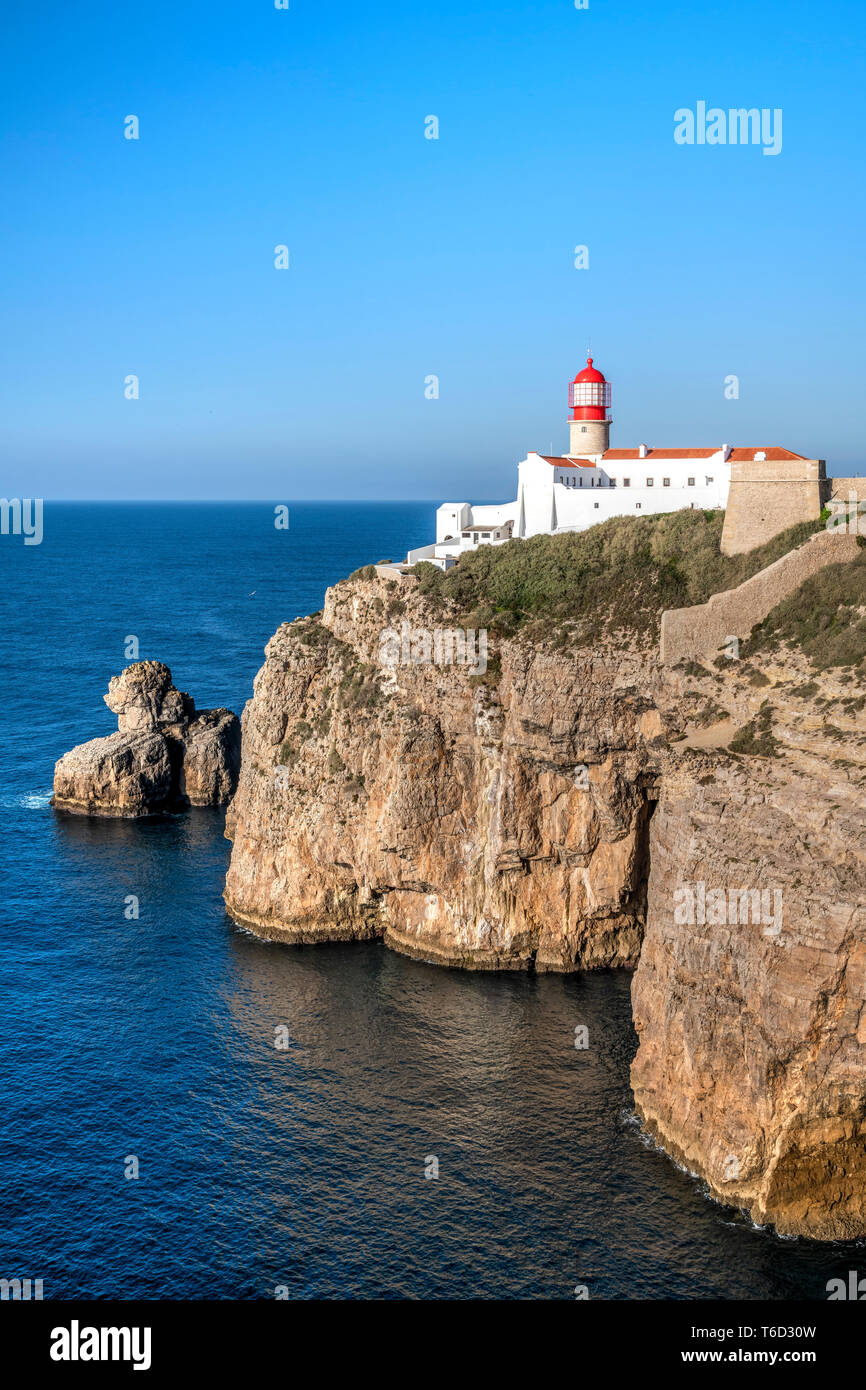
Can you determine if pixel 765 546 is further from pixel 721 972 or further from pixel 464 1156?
pixel 464 1156

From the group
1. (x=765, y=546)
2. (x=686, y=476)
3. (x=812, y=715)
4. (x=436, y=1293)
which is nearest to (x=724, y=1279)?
(x=436, y=1293)

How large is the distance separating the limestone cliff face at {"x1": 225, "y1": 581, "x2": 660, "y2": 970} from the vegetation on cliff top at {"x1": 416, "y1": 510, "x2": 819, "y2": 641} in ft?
6.49

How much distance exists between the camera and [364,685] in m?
58.4

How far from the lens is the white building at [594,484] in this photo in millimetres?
65500

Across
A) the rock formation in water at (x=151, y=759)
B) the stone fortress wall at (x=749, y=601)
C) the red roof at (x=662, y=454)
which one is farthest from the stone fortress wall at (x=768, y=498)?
the rock formation in water at (x=151, y=759)

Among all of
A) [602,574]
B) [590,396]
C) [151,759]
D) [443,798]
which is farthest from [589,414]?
[151,759]

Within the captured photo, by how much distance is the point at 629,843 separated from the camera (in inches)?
2029

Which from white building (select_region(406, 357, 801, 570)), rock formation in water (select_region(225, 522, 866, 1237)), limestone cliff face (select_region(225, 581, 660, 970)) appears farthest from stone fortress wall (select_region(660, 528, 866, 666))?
white building (select_region(406, 357, 801, 570))

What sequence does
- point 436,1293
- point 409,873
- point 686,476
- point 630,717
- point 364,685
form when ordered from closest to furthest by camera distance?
point 436,1293, point 630,717, point 409,873, point 364,685, point 686,476

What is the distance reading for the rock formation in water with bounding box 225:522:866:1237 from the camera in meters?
34.9

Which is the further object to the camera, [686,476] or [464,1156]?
[686,476]

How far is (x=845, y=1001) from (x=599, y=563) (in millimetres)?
27086

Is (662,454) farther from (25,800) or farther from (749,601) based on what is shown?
(25,800)

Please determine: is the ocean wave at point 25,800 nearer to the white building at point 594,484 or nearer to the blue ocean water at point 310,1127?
the blue ocean water at point 310,1127
